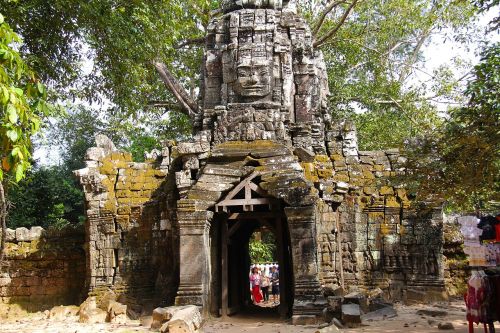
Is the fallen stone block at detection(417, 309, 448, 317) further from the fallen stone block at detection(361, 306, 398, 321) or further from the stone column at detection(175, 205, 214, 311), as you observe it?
the stone column at detection(175, 205, 214, 311)

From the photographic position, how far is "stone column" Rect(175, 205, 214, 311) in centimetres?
1003

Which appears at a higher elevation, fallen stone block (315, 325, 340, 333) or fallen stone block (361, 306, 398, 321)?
fallen stone block (361, 306, 398, 321)

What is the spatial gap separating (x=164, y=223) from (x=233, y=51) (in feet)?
14.2

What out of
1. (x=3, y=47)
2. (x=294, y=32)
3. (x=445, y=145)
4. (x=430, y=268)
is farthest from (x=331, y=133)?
(x=3, y=47)

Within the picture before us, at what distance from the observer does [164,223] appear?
473 inches

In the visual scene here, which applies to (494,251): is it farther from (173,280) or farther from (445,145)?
(173,280)

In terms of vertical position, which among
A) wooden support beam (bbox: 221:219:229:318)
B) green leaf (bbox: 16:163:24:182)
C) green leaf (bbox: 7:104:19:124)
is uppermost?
green leaf (bbox: 7:104:19:124)

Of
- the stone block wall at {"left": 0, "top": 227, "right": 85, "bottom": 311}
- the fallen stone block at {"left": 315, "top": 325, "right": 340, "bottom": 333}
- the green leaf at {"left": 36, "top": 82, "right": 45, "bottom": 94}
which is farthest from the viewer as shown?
the stone block wall at {"left": 0, "top": 227, "right": 85, "bottom": 311}

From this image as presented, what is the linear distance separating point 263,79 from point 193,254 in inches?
182

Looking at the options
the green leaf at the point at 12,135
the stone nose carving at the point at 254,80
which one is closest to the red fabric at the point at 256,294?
the stone nose carving at the point at 254,80

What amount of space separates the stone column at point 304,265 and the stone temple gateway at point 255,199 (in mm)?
19

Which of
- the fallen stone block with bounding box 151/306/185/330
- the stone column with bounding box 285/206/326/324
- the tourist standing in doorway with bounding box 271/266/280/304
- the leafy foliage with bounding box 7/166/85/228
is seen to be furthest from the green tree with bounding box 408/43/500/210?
the leafy foliage with bounding box 7/166/85/228

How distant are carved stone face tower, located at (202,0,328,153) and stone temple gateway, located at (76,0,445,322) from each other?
0.09 feet

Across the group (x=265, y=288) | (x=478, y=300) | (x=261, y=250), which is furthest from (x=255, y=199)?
(x=261, y=250)
